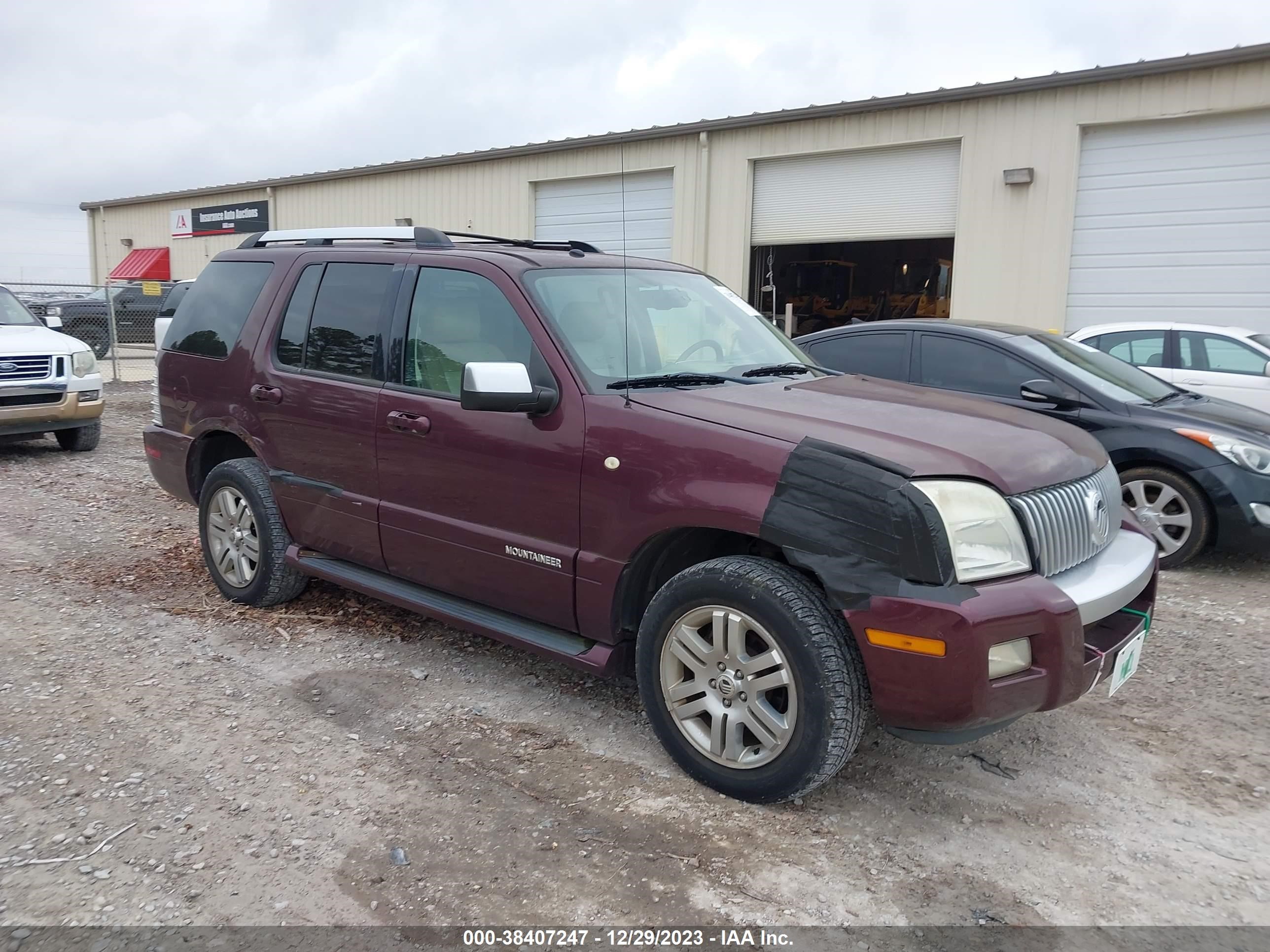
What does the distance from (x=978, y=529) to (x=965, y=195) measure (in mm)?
12489

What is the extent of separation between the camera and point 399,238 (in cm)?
468

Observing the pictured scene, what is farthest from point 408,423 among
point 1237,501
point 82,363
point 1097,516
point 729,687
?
point 82,363

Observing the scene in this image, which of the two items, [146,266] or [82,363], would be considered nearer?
[82,363]

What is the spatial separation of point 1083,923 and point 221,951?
7.53 ft

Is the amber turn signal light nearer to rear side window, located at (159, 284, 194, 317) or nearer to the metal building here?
the metal building

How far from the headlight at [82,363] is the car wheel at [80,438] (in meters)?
0.61

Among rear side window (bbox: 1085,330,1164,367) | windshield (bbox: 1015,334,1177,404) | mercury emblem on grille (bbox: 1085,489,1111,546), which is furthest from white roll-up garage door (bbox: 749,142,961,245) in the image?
mercury emblem on grille (bbox: 1085,489,1111,546)

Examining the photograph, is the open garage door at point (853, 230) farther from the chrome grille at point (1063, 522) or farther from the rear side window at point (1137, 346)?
the chrome grille at point (1063, 522)

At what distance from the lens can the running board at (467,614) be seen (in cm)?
366

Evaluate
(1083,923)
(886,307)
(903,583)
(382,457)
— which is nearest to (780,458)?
(903,583)

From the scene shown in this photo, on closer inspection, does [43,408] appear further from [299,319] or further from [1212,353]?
[1212,353]

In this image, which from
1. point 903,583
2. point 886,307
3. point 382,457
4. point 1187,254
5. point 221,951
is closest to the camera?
point 221,951

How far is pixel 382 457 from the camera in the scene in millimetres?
4320

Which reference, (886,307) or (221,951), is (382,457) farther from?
(886,307)
